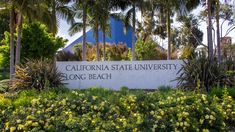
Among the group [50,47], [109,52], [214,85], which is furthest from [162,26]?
[214,85]

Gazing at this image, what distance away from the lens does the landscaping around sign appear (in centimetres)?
1702

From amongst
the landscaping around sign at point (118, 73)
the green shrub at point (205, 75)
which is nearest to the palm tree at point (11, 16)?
the landscaping around sign at point (118, 73)

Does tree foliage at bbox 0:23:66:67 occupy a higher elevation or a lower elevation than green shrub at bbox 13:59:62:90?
higher

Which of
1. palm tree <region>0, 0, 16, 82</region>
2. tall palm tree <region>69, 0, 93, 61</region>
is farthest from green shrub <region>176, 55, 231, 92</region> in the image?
tall palm tree <region>69, 0, 93, 61</region>

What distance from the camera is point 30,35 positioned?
87.5 ft

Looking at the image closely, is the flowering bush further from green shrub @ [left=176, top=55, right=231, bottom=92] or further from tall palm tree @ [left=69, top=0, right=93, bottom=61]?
tall palm tree @ [left=69, top=0, right=93, bottom=61]

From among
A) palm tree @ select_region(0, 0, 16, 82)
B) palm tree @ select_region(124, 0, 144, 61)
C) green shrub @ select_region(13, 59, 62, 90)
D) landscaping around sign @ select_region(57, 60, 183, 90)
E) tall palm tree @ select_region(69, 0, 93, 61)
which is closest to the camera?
green shrub @ select_region(13, 59, 62, 90)

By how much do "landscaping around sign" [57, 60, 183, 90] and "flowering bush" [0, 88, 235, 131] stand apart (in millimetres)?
9183

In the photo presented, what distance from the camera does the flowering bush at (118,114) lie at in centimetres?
624

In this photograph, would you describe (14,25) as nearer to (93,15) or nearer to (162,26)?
(93,15)

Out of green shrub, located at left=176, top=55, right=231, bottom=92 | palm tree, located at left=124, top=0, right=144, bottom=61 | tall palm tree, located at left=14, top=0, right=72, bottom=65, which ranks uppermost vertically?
palm tree, located at left=124, top=0, right=144, bottom=61

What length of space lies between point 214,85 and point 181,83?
4.64 feet

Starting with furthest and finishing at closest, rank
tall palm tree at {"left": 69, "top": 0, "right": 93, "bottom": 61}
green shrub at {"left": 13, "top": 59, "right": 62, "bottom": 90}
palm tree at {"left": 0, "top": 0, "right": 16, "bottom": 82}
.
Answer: tall palm tree at {"left": 69, "top": 0, "right": 93, "bottom": 61} → palm tree at {"left": 0, "top": 0, "right": 16, "bottom": 82} → green shrub at {"left": 13, "top": 59, "right": 62, "bottom": 90}

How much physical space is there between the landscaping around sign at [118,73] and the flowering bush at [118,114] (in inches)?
362
